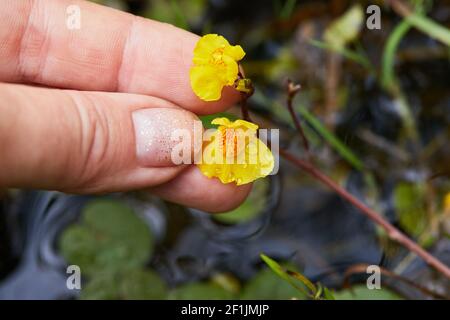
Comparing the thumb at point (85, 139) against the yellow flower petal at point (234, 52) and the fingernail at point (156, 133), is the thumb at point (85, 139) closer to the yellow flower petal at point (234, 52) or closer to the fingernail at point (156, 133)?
the fingernail at point (156, 133)

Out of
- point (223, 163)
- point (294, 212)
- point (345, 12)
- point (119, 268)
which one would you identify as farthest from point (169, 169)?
point (345, 12)

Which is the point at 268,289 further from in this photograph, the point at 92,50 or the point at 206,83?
the point at 92,50

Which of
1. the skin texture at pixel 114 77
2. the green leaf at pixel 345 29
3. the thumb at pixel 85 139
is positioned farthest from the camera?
the green leaf at pixel 345 29

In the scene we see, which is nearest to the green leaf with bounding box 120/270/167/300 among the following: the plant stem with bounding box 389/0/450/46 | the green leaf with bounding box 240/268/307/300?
the green leaf with bounding box 240/268/307/300

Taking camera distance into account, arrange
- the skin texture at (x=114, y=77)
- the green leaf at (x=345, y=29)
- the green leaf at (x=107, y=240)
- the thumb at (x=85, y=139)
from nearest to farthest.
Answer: the thumb at (x=85, y=139), the skin texture at (x=114, y=77), the green leaf at (x=107, y=240), the green leaf at (x=345, y=29)

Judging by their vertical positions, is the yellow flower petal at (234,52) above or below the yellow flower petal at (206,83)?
above

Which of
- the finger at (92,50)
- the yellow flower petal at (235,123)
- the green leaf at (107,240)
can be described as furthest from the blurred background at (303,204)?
the yellow flower petal at (235,123)

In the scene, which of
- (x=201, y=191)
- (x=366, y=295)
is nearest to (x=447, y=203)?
(x=366, y=295)

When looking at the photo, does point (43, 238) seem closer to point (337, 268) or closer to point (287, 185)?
point (287, 185)
